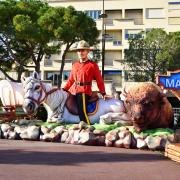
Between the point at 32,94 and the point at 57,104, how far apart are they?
30.8 inches

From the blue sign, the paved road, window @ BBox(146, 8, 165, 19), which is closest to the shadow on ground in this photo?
the paved road

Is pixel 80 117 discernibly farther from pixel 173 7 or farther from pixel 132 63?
pixel 173 7

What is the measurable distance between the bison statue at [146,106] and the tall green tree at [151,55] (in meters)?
27.2

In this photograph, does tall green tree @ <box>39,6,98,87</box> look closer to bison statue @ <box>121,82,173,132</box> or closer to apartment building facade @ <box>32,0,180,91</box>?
apartment building facade @ <box>32,0,180,91</box>

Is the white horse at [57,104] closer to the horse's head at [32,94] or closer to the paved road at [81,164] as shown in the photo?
the horse's head at [32,94]

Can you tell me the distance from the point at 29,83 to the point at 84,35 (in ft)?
68.4

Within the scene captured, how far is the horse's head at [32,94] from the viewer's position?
12.4 metres

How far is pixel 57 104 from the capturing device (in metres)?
12.8

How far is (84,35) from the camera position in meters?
33.0

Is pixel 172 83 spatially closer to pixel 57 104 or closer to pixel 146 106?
pixel 146 106

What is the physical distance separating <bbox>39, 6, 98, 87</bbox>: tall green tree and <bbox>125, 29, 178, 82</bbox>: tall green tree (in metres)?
7.68

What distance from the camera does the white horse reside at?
12.4 meters

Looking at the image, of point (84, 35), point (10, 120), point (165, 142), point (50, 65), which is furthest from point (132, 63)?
point (165, 142)

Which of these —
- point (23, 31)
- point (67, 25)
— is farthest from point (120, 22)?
point (23, 31)
